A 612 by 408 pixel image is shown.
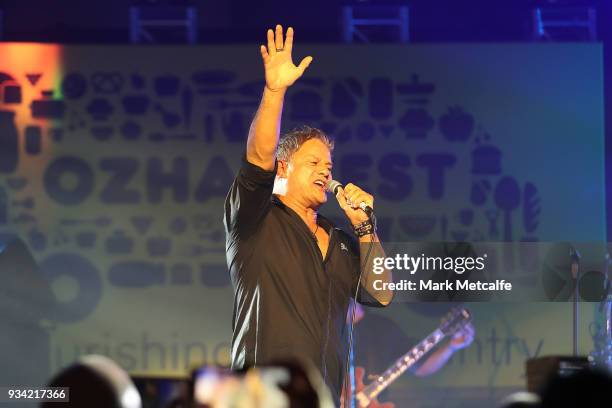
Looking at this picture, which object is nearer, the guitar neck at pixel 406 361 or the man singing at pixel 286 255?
the man singing at pixel 286 255

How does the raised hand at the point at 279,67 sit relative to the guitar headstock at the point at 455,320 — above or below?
above

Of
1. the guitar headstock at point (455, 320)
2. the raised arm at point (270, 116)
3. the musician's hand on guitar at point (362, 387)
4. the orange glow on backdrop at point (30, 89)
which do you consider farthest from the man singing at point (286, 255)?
the orange glow on backdrop at point (30, 89)

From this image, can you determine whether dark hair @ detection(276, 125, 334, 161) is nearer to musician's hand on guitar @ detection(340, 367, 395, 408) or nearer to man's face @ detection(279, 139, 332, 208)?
man's face @ detection(279, 139, 332, 208)

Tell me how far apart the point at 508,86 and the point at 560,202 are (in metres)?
0.74

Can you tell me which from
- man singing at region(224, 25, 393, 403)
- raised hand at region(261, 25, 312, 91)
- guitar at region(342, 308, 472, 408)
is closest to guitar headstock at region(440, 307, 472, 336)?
guitar at region(342, 308, 472, 408)

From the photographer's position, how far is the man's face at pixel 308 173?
10.00 ft

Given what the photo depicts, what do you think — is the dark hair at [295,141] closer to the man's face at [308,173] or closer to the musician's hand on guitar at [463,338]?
the man's face at [308,173]

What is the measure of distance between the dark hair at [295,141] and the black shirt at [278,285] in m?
0.24

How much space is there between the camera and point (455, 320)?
18.2 feet

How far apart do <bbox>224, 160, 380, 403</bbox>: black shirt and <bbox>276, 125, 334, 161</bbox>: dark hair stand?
0.79 ft

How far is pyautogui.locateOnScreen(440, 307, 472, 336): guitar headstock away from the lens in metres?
5.53

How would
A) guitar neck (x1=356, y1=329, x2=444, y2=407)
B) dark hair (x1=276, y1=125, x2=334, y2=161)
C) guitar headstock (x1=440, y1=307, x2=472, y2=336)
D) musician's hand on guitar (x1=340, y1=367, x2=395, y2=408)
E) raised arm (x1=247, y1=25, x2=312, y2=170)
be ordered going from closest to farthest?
1. raised arm (x1=247, y1=25, x2=312, y2=170)
2. dark hair (x1=276, y1=125, x2=334, y2=161)
3. musician's hand on guitar (x1=340, y1=367, x2=395, y2=408)
4. guitar neck (x1=356, y1=329, x2=444, y2=407)
5. guitar headstock (x1=440, y1=307, x2=472, y2=336)

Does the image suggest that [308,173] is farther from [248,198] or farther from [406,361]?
[406,361]

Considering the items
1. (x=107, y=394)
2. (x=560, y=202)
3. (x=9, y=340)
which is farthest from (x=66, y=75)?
(x=107, y=394)
